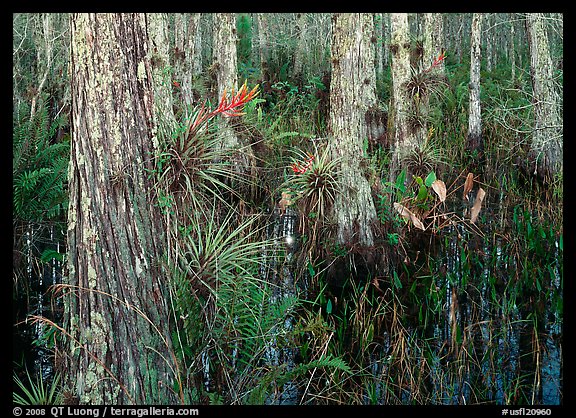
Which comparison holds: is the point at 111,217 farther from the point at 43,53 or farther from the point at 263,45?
the point at 43,53

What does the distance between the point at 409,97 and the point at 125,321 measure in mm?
6535

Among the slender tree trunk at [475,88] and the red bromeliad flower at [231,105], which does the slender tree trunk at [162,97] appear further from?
the slender tree trunk at [475,88]

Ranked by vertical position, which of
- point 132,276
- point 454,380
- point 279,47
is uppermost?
point 279,47

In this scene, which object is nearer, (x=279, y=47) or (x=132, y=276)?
(x=132, y=276)

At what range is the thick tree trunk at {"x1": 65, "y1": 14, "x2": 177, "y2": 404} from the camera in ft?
11.0

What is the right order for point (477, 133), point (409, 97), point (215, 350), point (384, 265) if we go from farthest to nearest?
point (477, 133)
point (409, 97)
point (384, 265)
point (215, 350)

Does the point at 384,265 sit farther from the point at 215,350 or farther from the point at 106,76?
the point at 106,76

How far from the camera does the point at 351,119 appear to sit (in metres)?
6.88

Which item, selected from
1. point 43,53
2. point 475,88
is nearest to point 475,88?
point 475,88

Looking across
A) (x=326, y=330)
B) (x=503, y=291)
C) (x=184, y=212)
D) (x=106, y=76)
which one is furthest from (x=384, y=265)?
(x=106, y=76)

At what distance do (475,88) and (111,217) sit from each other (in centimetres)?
989

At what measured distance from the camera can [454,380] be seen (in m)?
4.46

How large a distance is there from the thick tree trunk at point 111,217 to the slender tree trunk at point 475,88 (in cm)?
957

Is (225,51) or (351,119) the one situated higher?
(225,51)
